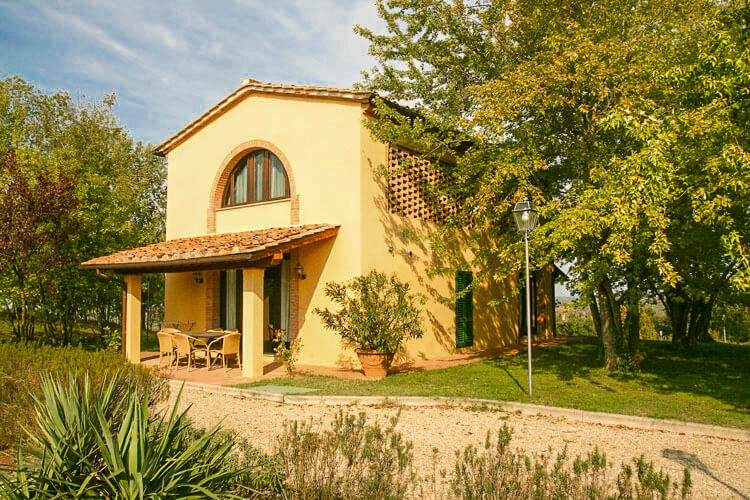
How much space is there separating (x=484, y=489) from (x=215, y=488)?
65.1 inches

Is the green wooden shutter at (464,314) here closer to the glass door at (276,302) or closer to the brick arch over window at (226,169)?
the glass door at (276,302)

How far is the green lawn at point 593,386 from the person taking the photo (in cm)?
759

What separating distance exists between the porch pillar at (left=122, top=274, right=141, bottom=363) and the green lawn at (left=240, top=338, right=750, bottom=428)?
449cm

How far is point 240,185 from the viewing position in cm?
1400

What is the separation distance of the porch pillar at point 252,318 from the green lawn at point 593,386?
2.37ft

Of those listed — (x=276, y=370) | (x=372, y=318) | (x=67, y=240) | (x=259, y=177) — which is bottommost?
(x=276, y=370)

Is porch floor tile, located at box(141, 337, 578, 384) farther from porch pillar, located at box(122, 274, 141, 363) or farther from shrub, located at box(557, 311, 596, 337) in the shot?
shrub, located at box(557, 311, 596, 337)

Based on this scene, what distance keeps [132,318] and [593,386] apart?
10.3 meters

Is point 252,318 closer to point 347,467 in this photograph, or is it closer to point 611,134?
point 347,467

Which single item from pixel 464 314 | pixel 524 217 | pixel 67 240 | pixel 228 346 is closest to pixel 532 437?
pixel 524 217

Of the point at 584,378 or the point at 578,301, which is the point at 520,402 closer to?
the point at 578,301

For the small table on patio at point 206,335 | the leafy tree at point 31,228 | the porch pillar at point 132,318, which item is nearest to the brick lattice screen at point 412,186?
the small table on patio at point 206,335

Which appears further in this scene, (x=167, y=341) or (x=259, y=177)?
(x=259, y=177)

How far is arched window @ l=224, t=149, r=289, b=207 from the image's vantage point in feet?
43.0
